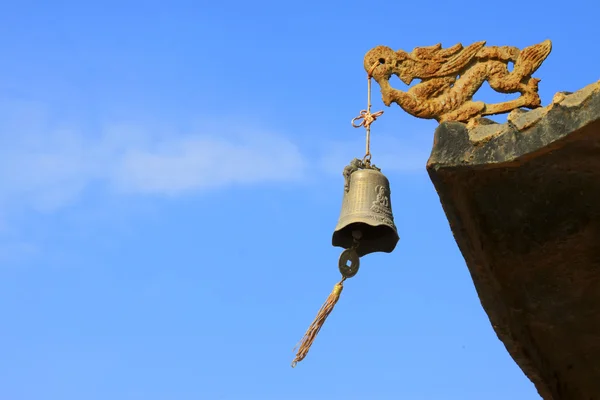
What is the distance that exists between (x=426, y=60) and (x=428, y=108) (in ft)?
0.95

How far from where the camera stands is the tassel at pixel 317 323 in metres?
4.29

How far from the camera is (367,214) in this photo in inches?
172

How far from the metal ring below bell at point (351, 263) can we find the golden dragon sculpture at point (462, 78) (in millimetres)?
848

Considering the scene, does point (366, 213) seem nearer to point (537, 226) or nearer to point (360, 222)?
point (360, 222)

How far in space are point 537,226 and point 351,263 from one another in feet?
4.27

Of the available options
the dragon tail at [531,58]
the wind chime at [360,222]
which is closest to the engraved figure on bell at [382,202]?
the wind chime at [360,222]

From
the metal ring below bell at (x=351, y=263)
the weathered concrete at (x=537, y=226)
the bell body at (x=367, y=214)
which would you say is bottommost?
the weathered concrete at (x=537, y=226)

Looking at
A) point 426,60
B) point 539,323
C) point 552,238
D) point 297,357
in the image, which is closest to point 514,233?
point 552,238

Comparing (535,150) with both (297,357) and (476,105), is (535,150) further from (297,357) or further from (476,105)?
(297,357)

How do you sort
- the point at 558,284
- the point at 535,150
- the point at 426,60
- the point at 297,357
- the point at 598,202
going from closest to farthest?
the point at 535,150 < the point at 598,202 < the point at 558,284 < the point at 426,60 < the point at 297,357

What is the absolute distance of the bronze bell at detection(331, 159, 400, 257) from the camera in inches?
173

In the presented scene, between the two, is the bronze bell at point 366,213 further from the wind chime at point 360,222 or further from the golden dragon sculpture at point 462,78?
the golden dragon sculpture at point 462,78

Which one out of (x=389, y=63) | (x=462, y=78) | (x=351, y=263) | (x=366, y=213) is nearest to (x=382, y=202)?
(x=366, y=213)

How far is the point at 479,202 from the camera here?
3285 millimetres
